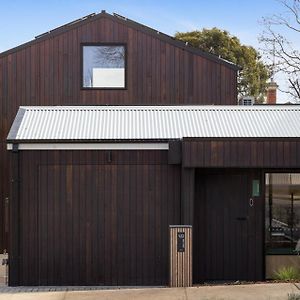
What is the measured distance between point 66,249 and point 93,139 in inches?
87.8

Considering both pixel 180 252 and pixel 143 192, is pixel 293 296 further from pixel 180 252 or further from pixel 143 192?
pixel 143 192

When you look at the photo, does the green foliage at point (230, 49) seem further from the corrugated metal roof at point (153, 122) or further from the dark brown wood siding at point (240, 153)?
the dark brown wood siding at point (240, 153)

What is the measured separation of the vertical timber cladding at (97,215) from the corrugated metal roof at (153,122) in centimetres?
52

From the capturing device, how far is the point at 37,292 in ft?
36.5

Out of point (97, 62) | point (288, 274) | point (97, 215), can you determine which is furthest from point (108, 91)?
point (288, 274)

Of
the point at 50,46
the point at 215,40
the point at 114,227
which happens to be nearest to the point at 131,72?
the point at 50,46

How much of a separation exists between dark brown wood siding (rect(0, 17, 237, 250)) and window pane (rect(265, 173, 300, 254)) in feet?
16.7

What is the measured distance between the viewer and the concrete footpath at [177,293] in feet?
32.7

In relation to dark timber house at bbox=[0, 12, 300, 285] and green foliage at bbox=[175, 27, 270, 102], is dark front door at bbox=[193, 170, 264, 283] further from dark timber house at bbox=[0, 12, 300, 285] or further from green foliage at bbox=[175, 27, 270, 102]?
green foliage at bbox=[175, 27, 270, 102]

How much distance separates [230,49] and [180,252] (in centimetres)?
2967

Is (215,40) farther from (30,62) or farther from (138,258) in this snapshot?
(138,258)

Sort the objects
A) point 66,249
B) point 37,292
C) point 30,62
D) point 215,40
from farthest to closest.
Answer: point 215,40 < point 30,62 < point 66,249 < point 37,292

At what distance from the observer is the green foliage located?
128ft

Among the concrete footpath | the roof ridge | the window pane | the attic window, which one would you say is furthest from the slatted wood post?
the roof ridge
